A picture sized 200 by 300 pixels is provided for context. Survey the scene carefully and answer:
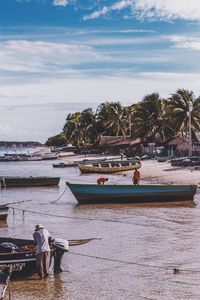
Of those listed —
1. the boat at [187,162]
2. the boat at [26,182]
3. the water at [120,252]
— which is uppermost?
the boat at [187,162]

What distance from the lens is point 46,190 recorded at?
150 ft

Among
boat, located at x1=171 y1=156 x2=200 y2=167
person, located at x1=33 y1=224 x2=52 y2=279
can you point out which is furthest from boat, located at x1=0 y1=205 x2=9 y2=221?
boat, located at x1=171 y1=156 x2=200 y2=167

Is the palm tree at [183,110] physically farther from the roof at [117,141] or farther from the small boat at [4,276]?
→ the small boat at [4,276]

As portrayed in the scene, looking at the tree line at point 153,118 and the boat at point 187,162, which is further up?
the tree line at point 153,118

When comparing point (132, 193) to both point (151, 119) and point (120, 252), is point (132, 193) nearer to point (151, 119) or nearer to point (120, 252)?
→ point (120, 252)

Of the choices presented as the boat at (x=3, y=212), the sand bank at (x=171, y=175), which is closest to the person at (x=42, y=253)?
the boat at (x=3, y=212)

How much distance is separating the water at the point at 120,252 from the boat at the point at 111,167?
29.0 m

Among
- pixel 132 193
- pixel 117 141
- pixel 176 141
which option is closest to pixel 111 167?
pixel 176 141

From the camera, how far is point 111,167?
63.0 metres

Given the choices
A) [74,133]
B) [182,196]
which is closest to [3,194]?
[182,196]

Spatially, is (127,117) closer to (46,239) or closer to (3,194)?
(3,194)

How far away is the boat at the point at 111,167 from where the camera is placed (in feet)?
206

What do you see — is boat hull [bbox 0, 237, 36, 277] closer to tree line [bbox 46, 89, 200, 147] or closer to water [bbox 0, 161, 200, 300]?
water [bbox 0, 161, 200, 300]

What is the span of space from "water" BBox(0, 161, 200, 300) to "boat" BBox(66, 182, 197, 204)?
587 mm
